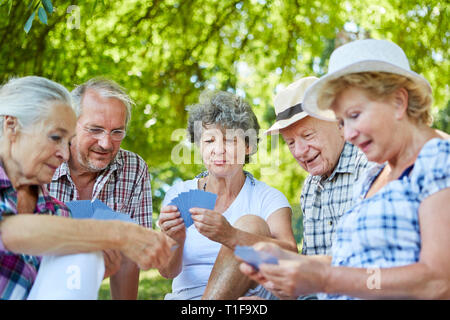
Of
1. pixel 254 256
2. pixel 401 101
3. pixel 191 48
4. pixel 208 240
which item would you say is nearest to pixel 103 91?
pixel 208 240

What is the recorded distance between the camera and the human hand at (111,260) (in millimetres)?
2379

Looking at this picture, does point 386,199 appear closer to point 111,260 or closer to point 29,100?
point 111,260

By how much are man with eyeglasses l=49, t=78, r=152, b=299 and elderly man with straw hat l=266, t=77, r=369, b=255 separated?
44.4 inches

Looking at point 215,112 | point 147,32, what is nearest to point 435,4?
point 147,32

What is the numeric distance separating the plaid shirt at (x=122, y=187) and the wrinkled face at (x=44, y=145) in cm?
130

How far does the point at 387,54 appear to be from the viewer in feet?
7.42

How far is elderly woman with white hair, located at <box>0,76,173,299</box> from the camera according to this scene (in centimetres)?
209

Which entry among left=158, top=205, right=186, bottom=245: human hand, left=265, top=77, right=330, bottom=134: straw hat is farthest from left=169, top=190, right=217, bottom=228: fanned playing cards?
left=265, top=77, right=330, bottom=134: straw hat

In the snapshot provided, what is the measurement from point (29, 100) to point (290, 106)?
1.74 metres

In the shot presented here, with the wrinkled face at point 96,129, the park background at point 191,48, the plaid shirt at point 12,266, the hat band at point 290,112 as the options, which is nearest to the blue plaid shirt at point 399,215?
the hat band at point 290,112

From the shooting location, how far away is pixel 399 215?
6.76 feet
